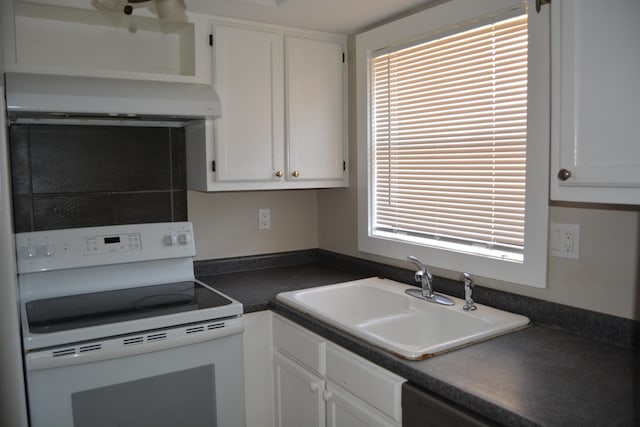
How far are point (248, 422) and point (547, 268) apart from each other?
136cm

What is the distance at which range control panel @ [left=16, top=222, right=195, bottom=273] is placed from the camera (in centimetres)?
208

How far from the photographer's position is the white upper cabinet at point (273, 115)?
228 cm

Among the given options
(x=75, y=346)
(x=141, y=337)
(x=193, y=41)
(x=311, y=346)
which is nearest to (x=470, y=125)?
(x=311, y=346)

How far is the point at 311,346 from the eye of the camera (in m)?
1.91

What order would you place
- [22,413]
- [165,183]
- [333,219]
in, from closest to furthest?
1. [22,413]
2. [165,183]
3. [333,219]

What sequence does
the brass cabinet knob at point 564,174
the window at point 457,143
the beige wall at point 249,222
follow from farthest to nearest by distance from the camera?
the beige wall at point 249,222, the window at point 457,143, the brass cabinet knob at point 564,174

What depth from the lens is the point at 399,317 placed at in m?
1.89

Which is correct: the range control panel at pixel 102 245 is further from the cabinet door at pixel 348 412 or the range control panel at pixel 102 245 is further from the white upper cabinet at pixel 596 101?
the white upper cabinet at pixel 596 101

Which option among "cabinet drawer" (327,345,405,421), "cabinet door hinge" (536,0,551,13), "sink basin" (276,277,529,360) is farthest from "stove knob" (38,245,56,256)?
"cabinet door hinge" (536,0,551,13)

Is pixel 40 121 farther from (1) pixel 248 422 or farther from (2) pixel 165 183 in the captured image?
(1) pixel 248 422

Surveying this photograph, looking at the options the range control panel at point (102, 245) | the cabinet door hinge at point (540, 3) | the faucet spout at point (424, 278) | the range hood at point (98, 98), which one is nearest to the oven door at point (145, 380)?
the range control panel at point (102, 245)

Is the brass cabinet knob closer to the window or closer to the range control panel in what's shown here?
the window

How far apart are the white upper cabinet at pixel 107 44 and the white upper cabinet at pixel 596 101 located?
146 centimetres

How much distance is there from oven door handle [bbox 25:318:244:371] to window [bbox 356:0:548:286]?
2.92 ft
